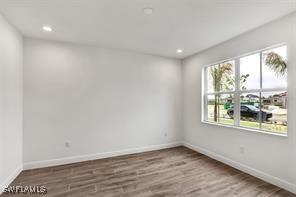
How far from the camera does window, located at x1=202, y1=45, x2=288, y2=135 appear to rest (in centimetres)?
250

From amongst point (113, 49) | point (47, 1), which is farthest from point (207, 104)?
point (47, 1)

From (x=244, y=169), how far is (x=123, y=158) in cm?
248

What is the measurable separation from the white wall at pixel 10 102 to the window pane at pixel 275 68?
422 centimetres

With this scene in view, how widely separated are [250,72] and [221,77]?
69 centimetres

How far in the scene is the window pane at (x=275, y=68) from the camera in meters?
2.46

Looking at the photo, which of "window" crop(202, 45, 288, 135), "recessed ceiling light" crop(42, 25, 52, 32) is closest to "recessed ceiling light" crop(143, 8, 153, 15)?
"recessed ceiling light" crop(42, 25, 52, 32)

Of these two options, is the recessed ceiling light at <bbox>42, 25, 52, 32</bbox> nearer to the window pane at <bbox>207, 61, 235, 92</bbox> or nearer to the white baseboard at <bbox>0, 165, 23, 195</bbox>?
the white baseboard at <bbox>0, 165, 23, 195</bbox>

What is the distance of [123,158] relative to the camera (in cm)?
358

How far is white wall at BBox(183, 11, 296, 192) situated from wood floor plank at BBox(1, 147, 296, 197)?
0.27 meters

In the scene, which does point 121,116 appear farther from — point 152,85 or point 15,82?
point 15,82

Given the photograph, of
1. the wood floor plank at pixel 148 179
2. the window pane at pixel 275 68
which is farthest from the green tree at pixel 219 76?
the wood floor plank at pixel 148 179

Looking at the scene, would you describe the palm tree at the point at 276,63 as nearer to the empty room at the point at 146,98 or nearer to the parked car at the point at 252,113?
the empty room at the point at 146,98

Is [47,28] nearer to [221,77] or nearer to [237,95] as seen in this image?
[221,77]

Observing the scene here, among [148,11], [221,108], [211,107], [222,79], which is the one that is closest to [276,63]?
[222,79]
